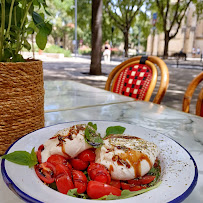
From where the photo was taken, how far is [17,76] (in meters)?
0.80

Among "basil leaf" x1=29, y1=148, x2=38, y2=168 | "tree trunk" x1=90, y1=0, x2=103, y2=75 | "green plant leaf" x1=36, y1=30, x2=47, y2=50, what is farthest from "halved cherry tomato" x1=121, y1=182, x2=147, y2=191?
"tree trunk" x1=90, y1=0, x2=103, y2=75

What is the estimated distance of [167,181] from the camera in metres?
0.56

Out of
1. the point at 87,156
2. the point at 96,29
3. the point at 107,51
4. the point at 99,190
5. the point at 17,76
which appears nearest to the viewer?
the point at 99,190

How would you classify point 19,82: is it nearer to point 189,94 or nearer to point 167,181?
point 167,181

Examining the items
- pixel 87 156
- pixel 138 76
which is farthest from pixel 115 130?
pixel 138 76

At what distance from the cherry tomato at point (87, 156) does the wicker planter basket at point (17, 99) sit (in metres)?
0.31

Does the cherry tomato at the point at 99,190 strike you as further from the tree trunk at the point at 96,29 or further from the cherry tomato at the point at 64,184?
the tree trunk at the point at 96,29

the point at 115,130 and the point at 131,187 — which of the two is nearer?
the point at 131,187

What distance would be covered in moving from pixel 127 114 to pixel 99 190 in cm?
98

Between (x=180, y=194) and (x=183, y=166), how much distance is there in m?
0.14

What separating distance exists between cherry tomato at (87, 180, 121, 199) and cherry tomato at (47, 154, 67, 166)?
0.33ft

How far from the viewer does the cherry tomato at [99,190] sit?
0.52 meters

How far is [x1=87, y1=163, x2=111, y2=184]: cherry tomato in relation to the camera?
0.55 metres

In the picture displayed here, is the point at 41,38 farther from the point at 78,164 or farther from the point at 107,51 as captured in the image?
the point at 107,51
